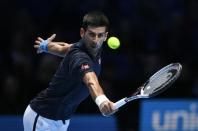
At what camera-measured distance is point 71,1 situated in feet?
37.8

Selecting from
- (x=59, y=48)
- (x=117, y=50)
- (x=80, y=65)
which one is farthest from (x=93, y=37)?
(x=117, y=50)

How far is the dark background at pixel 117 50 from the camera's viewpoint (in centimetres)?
Answer: 1042

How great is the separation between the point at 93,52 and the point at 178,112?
379 cm

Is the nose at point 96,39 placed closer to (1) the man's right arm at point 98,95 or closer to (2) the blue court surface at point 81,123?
(1) the man's right arm at point 98,95

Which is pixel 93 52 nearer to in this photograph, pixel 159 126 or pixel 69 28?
pixel 159 126

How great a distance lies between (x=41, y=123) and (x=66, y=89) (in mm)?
466

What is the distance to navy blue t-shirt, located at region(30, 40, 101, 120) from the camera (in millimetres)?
5984

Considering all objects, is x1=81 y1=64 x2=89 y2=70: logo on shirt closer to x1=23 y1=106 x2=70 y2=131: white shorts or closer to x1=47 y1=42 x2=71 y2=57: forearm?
x1=23 y1=106 x2=70 y2=131: white shorts

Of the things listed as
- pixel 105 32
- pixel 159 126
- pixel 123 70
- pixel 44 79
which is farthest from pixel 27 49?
pixel 105 32

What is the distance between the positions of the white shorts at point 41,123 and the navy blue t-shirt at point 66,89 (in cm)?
4

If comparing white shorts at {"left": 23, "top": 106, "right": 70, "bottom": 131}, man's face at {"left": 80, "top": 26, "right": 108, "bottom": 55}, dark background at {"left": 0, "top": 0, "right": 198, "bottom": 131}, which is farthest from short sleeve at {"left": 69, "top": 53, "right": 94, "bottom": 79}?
dark background at {"left": 0, "top": 0, "right": 198, "bottom": 131}

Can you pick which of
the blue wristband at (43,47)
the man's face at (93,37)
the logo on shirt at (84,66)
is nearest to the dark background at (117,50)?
the blue wristband at (43,47)

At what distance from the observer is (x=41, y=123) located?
21.7ft

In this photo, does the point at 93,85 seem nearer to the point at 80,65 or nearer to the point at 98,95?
the point at 98,95
